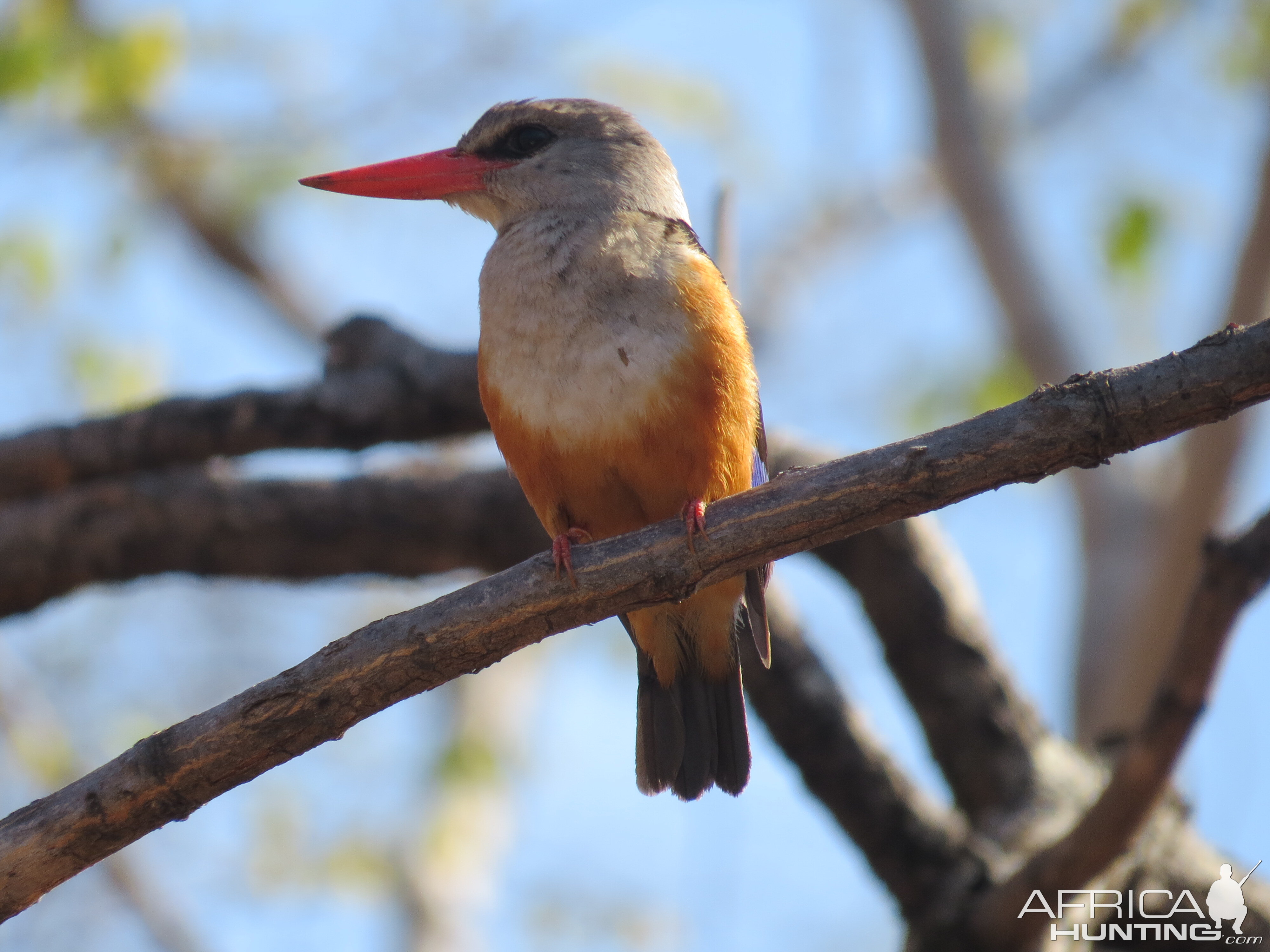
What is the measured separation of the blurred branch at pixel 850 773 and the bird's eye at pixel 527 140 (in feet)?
6.35

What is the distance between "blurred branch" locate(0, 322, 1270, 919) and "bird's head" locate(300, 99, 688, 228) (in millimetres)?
1887

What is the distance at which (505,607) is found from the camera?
105 inches

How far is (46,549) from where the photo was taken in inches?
186

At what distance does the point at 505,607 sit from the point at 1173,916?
303 centimetres

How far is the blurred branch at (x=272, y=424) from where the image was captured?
175 inches

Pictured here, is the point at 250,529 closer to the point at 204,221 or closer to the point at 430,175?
the point at 430,175

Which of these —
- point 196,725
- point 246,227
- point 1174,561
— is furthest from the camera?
point 246,227

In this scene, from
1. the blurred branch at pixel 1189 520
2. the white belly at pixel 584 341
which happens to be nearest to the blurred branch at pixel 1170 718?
the blurred branch at pixel 1189 520

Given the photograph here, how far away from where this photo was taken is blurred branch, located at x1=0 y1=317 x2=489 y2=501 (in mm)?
4453

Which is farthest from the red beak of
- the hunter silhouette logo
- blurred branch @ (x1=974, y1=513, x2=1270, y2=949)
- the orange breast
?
the hunter silhouette logo

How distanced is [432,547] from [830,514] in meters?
2.64

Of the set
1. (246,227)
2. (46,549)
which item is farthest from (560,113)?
(246,227)

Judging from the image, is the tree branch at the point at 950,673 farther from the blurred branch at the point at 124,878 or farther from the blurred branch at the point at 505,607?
the blurred branch at the point at 124,878

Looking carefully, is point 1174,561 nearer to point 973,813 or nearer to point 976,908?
point 973,813
